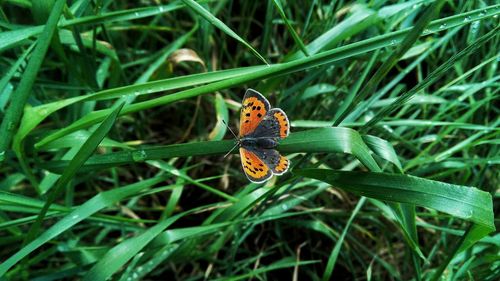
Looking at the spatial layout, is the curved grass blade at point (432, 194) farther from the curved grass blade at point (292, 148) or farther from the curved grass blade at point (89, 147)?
the curved grass blade at point (89, 147)

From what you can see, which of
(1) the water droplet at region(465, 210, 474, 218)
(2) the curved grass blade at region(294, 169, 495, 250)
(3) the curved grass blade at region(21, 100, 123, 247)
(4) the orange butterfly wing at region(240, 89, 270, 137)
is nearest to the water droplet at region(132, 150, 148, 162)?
(3) the curved grass blade at region(21, 100, 123, 247)

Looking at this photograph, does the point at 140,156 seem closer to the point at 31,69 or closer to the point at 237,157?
the point at 31,69

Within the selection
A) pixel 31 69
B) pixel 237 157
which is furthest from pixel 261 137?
pixel 237 157

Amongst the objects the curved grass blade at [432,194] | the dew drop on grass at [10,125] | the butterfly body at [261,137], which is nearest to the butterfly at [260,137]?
the butterfly body at [261,137]

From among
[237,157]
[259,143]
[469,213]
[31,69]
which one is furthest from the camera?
[237,157]

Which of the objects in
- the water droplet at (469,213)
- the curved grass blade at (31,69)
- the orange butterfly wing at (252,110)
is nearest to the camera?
the water droplet at (469,213)

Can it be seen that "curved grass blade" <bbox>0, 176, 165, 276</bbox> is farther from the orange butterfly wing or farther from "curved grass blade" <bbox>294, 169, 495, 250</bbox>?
"curved grass blade" <bbox>294, 169, 495, 250</bbox>

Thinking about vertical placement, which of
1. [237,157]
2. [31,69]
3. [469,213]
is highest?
[31,69]
